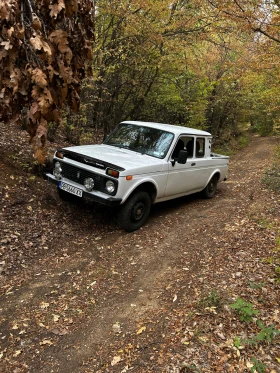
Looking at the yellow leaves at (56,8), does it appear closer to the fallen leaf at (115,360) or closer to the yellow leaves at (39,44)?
the yellow leaves at (39,44)

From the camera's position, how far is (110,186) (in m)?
4.95

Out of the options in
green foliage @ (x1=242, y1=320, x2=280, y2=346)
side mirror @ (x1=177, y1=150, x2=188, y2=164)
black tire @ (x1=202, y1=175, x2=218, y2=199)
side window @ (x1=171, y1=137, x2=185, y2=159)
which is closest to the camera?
green foliage @ (x1=242, y1=320, x2=280, y2=346)

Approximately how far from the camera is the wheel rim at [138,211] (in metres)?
5.40

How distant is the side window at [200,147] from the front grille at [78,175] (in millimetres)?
2945

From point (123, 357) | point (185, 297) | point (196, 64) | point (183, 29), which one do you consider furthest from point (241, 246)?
point (196, 64)

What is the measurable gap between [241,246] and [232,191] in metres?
4.49

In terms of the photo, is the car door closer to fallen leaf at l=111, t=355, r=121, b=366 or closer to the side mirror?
the side mirror

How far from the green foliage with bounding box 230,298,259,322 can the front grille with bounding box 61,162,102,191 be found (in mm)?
2766

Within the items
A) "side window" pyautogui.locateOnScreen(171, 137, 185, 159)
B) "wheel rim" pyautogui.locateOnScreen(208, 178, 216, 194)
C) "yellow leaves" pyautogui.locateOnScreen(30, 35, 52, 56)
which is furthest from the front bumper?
"wheel rim" pyautogui.locateOnScreen(208, 178, 216, 194)

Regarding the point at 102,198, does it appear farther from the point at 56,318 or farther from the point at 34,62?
the point at 34,62

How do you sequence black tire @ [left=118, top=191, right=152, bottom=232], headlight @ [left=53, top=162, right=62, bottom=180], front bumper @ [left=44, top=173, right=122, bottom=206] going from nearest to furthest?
front bumper @ [left=44, top=173, right=122, bottom=206] → black tire @ [left=118, top=191, right=152, bottom=232] → headlight @ [left=53, top=162, right=62, bottom=180]

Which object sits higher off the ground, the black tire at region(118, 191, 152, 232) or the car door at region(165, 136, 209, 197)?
the car door at region(165, 136, 209, 197)

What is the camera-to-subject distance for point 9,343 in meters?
2.91

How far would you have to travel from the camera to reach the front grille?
16.5 ft
